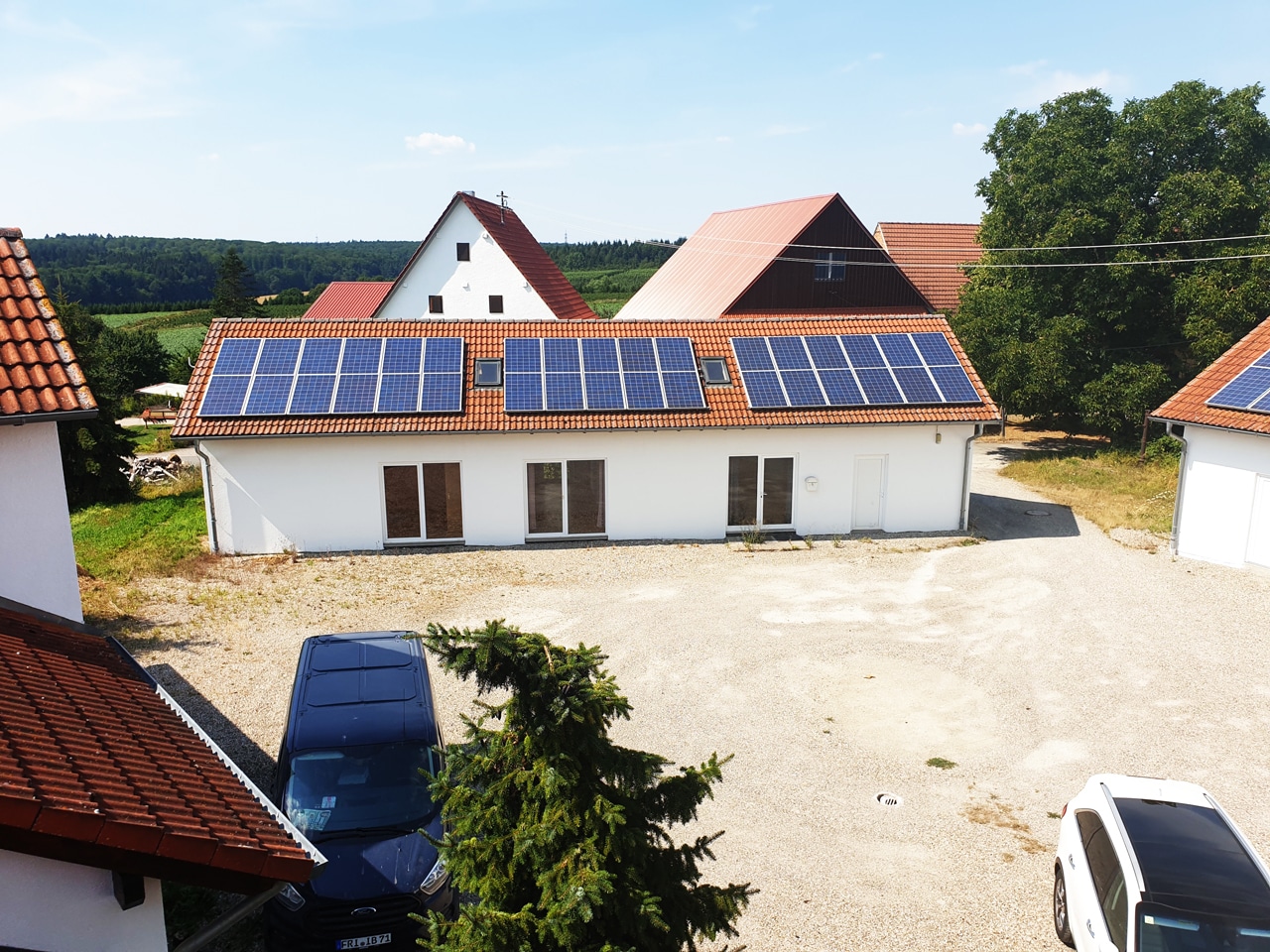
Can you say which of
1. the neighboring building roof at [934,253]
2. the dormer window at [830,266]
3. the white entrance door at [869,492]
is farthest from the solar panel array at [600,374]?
the neighboring building roof at [934,253]

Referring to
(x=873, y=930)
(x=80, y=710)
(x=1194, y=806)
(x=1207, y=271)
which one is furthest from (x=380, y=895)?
(x=1207, y=271)

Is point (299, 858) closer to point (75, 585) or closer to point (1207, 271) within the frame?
point (75, 585)

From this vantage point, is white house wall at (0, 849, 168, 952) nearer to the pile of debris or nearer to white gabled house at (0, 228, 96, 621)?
white gabled house at (0, 228, 96, 621)

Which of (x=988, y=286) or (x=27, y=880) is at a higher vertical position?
(x=988, y=286)

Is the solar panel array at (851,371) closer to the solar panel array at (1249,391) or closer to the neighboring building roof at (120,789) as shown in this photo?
the solar panel array at (1249,391)

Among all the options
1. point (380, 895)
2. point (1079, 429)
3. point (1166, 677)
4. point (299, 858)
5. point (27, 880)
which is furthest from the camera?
point (1079, 429)

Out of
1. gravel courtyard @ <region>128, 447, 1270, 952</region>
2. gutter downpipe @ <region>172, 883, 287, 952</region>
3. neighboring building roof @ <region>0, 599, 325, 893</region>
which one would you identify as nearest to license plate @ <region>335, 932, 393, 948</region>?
neighboring building roof @ <region>0, 599, 325, 893</region>
